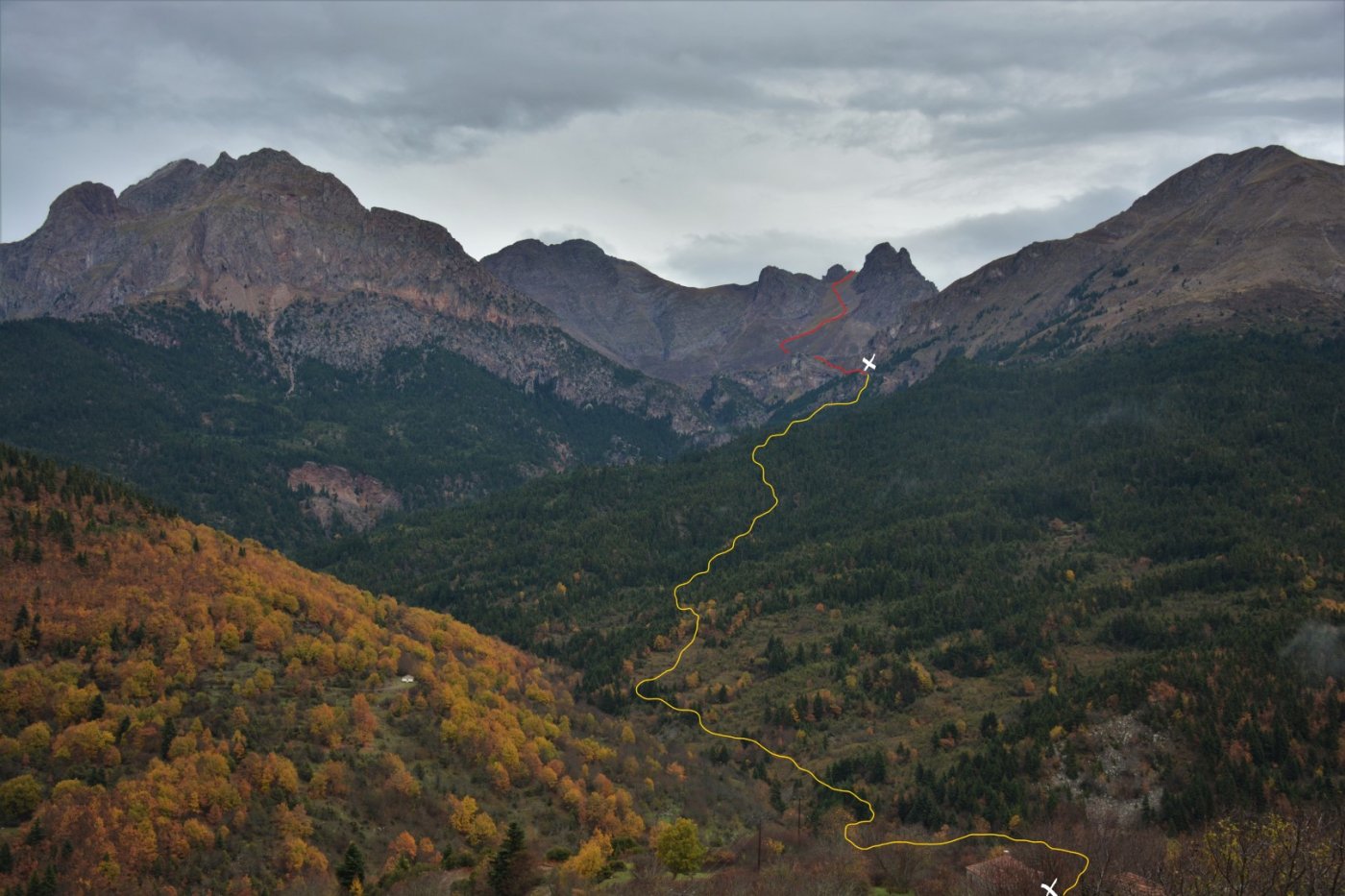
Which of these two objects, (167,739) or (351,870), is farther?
(167,739)

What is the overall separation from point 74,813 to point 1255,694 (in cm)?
17231

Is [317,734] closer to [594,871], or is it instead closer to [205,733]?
[205,733]

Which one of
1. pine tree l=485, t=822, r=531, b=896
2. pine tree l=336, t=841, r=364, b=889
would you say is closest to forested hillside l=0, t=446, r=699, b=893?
pine tree l=336, t=841, r=364, b=889

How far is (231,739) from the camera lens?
13400 cm

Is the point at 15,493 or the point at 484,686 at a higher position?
the point at 15,493

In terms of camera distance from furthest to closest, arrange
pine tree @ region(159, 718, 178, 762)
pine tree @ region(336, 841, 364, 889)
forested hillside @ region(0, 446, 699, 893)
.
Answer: pine tree @ region(159, 718, 178, 762)
pine tree @ region(336, 841, 364, 889)
forested hillside @ region(0, 446, 699, 893)

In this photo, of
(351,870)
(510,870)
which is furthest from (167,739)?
(510,870)

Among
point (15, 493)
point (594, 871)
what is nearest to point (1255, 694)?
point (594, 871)

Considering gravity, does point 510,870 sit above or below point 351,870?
below

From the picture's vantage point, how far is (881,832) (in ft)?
530

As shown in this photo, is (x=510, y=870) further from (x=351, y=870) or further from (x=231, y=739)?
(x=231, y=739)

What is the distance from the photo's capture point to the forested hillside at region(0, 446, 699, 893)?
114 m

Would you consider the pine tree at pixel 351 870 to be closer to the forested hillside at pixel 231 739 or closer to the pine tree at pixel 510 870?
the forested hillside at pixel 231 739

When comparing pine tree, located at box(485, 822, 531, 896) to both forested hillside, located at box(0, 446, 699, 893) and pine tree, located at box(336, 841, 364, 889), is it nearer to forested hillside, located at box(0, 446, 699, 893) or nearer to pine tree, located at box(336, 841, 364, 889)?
forested hillside, located at box(0, 446, 699, 893)
